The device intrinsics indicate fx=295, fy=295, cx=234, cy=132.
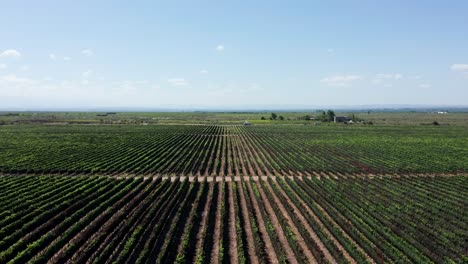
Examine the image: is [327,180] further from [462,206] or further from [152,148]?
[152,148]

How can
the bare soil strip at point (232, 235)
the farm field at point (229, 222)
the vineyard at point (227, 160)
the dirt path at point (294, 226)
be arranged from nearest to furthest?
the farm field at point (229, 222) → the bare soil strip at point (232, 235) → the dirt path at point (294, 226) → the vineyard at point (227, 160)

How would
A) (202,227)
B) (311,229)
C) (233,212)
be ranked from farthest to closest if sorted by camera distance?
(233,212) < (202,227) < (311,229)

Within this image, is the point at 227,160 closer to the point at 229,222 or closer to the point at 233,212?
the point at 233,212

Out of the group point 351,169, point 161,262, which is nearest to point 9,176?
point 161,262

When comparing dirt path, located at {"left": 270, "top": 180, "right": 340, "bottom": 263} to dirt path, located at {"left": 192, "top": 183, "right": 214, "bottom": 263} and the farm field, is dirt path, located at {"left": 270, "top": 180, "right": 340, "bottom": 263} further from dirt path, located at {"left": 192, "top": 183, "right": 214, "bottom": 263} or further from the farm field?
dirt path, located at {"left": 192, "top": 183, "right": 214, "bottom": 263}

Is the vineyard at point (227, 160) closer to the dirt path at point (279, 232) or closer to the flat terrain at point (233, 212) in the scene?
the flat terrain at point (233, 212)

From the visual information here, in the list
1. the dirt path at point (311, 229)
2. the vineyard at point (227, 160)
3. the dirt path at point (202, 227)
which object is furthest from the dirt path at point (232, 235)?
the vineyard at point (227, 160)

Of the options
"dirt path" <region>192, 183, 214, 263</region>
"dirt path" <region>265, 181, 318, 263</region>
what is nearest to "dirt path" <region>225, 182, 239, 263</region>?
"dirt path" <region>192, 183, 214, 263</region>

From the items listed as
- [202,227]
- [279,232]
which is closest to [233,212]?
[202,227]
